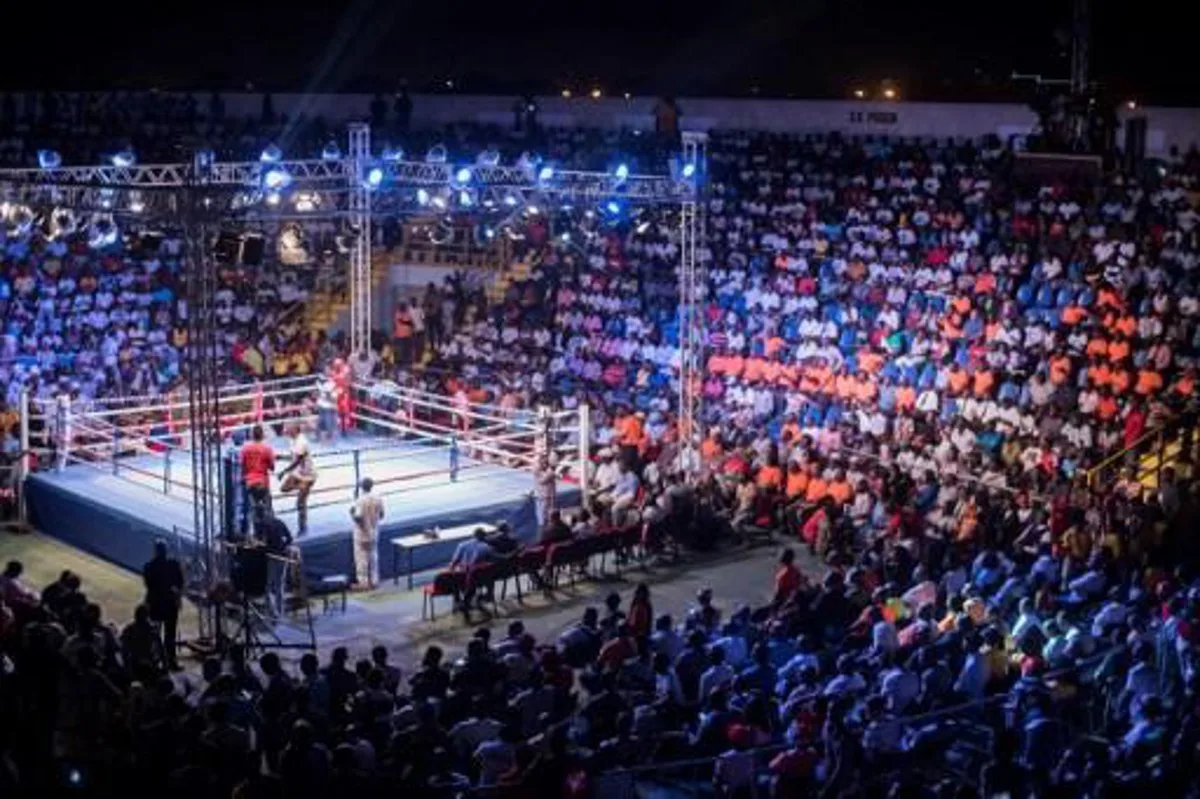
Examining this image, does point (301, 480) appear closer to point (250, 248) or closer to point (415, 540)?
point (415, 540)

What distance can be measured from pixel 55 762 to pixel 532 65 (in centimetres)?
2509

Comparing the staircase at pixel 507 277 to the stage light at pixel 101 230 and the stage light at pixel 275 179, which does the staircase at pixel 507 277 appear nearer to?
the stage light at pixel 101 230

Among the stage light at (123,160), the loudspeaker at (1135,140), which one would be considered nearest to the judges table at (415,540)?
the stage light at (123,160)

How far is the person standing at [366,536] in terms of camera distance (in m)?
16.6

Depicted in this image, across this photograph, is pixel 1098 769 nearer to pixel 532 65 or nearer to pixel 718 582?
pixel 718 582

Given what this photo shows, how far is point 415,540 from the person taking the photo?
17.1m

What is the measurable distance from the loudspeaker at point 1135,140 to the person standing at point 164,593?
1431 centimetres

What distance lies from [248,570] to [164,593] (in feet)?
2.61

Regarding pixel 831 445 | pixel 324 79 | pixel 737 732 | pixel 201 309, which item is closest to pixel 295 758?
pixel 737 732

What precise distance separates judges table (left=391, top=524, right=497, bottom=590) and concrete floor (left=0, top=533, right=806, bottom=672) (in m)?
0.20

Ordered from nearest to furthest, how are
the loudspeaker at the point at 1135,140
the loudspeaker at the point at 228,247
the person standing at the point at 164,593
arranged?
the person standing at the point at 164,593
the loudspeaker at the point at 228,247
the loudspeaker at the point at 1135,140

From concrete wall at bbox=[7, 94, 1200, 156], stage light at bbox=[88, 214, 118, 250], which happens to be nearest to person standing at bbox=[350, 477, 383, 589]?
stage light at bbox=[88, 214, 118, 250]

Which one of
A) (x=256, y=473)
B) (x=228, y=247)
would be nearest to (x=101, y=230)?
(x=228, y=247)

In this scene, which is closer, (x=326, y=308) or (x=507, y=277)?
(x=507, y=277)
